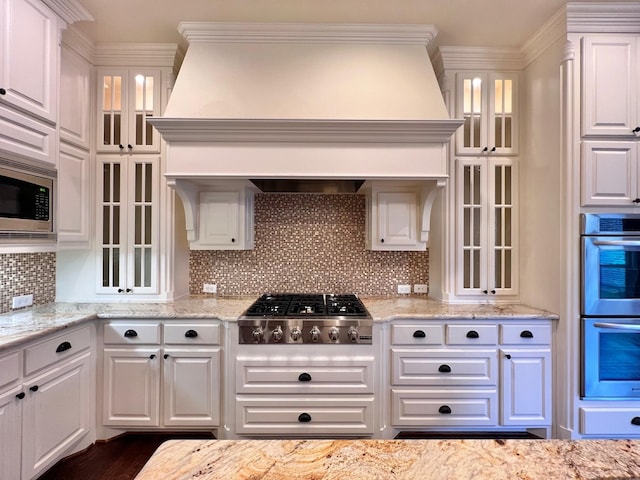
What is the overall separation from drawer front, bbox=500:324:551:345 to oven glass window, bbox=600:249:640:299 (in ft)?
1.38

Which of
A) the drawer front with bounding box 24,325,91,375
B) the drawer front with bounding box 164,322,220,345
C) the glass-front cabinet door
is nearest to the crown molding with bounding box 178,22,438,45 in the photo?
the glass-front cabinet door

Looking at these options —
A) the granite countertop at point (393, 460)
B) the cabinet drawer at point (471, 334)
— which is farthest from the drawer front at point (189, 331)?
the cabinet drawer at point (471, 334)

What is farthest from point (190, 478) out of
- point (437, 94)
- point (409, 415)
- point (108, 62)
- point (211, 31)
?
point (108, 62)

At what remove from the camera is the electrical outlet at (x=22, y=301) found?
2.23 m

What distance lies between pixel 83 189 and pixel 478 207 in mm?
3116

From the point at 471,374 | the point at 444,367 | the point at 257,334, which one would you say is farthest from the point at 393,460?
the point at 471,374

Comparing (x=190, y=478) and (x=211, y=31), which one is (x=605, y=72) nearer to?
(x=211, y=31)

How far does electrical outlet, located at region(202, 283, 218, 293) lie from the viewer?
2910mm

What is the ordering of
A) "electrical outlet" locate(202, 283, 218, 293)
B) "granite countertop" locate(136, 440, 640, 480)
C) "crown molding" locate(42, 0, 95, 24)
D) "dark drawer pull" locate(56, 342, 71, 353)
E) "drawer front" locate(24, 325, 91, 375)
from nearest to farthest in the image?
"granite countertop" locate(136, 440, 640, 480)
"drawer front" locate(24, 325, 91, 375)
"dark drawer pull" locate(56, 342, 71, 353)
"crown molding" locate(42, 0, 95, 24)
"electrical outlet" locate(202, 283, 218, 293)

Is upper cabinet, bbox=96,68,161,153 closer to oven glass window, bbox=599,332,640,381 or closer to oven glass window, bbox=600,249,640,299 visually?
oven glass window, bbox=600,249,640,299

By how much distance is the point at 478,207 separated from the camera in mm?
2645

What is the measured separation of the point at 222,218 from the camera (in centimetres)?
267

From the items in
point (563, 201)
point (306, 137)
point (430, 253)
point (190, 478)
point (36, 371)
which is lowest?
point (36, 371)

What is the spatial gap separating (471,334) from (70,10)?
11.3 feet
